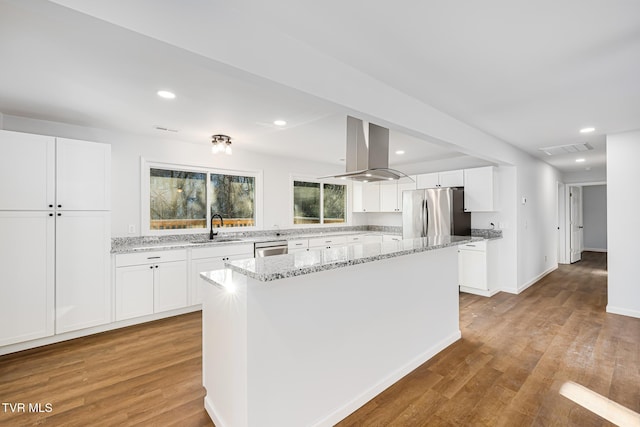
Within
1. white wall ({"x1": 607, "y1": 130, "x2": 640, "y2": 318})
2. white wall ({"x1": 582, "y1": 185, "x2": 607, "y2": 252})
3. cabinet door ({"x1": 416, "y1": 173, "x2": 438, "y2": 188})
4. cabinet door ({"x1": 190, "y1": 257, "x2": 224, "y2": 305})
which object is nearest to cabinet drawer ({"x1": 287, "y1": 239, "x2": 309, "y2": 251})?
cabinet door ({"x1": 190, "y1": 257, "x2": 224, "y2": 305})

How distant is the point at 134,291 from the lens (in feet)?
11.3

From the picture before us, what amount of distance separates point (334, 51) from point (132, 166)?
130 inches

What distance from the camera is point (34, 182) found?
2852 millimetres

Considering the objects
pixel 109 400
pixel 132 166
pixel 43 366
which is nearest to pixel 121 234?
pixel 132 166

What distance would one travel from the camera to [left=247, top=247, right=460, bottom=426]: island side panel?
Result: 1552 millimetres

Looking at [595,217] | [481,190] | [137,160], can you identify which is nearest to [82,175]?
[137,160]

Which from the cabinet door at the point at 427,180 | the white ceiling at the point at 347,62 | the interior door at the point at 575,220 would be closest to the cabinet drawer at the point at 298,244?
the white ceiling at the point at 347,62

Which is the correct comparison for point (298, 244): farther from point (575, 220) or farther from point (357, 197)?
point (575, 220)

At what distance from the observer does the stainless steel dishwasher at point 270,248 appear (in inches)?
173

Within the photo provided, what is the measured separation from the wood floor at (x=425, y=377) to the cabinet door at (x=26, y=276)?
10.8 inches

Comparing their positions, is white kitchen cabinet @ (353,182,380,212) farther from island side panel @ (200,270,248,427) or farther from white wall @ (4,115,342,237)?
island side panel @ (200,270,248,427)

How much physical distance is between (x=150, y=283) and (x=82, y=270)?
69 cm

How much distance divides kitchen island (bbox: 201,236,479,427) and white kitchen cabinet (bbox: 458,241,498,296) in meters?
2.66

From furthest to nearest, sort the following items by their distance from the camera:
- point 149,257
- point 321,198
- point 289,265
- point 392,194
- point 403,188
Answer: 1. point 321,198
2. point 392,194
3. point 403,188
4. point 149,257
5. point 289,265
